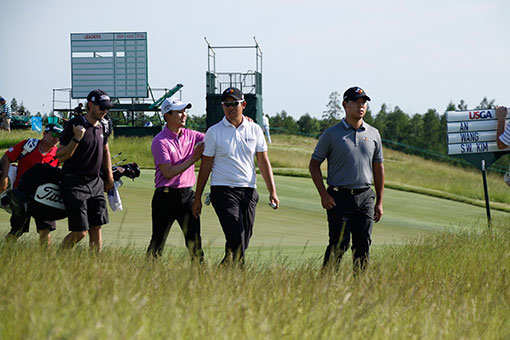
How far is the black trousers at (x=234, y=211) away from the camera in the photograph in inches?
281

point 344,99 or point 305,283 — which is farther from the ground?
point 344,99

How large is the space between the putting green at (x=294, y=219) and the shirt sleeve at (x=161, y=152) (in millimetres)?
751

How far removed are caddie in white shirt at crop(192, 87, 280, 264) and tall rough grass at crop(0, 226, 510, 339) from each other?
0.88m

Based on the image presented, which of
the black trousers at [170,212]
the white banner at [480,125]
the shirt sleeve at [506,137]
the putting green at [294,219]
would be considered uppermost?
the white banner at [480,125]

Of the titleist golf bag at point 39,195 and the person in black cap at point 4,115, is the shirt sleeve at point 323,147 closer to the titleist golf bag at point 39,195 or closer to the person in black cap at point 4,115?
the titleist golf bag at point 39,195

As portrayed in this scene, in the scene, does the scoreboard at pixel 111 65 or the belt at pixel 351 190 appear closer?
the belt at pixel 351 190

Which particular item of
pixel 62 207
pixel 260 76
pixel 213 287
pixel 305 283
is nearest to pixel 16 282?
pixel 213 287

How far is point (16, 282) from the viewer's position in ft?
16.0

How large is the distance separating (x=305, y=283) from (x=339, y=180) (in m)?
1.73

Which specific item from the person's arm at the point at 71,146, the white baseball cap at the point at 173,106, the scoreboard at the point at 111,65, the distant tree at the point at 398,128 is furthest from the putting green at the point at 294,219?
the distant tree at the point at 398,128

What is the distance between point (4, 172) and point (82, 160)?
1499 millimetres

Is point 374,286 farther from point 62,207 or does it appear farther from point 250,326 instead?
point 62,207

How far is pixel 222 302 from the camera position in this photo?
15.8ft

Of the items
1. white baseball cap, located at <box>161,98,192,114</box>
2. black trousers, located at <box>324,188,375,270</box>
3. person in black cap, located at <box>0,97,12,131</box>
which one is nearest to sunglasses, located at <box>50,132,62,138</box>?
white baseball cap, located at <box>161,98,192,114</box>
